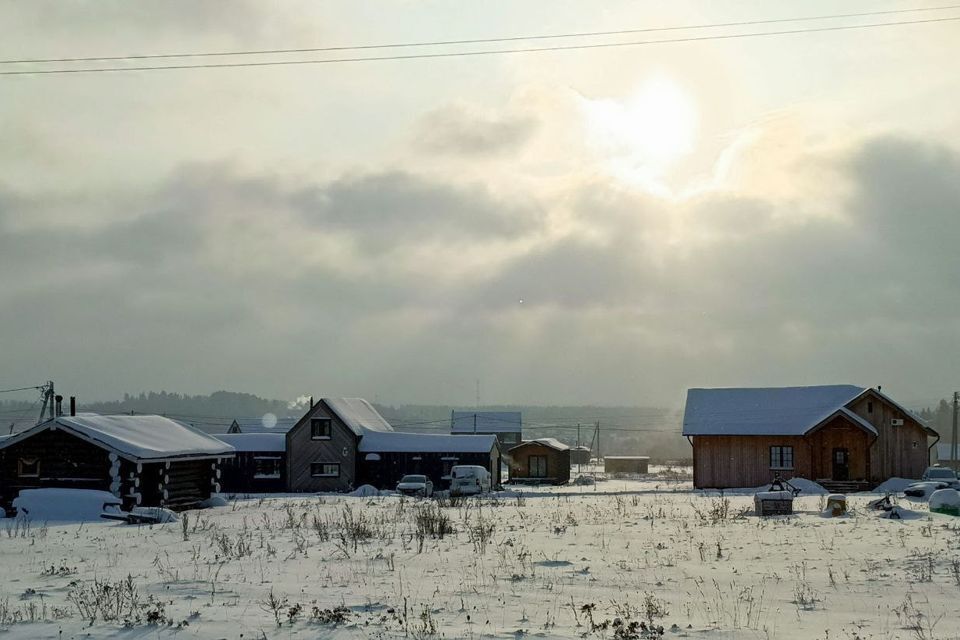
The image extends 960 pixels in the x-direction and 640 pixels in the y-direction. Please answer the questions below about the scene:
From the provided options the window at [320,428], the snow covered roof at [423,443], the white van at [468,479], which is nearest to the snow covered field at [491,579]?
the white van at [468,479]

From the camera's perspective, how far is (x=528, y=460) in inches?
2717

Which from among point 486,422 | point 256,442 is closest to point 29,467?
point 256,442

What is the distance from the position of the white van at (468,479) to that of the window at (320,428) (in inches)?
388

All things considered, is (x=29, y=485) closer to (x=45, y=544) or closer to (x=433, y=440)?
(x=45, y=544)

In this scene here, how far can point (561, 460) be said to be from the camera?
69.4m

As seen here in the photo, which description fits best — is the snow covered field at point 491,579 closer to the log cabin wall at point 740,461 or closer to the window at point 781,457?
the log cabin wall at point 740,461

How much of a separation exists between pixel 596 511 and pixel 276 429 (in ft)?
169

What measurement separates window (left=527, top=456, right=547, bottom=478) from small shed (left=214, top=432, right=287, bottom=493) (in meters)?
21.3

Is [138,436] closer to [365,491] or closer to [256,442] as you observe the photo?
[365,491]

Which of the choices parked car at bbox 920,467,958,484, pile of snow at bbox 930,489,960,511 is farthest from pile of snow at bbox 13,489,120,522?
parked car at bbox 920,467,958,484

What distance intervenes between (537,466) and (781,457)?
22.9 m

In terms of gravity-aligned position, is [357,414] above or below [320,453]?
above

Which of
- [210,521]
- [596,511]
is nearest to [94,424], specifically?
[210,521]

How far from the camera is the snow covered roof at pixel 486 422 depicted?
90.8 m
